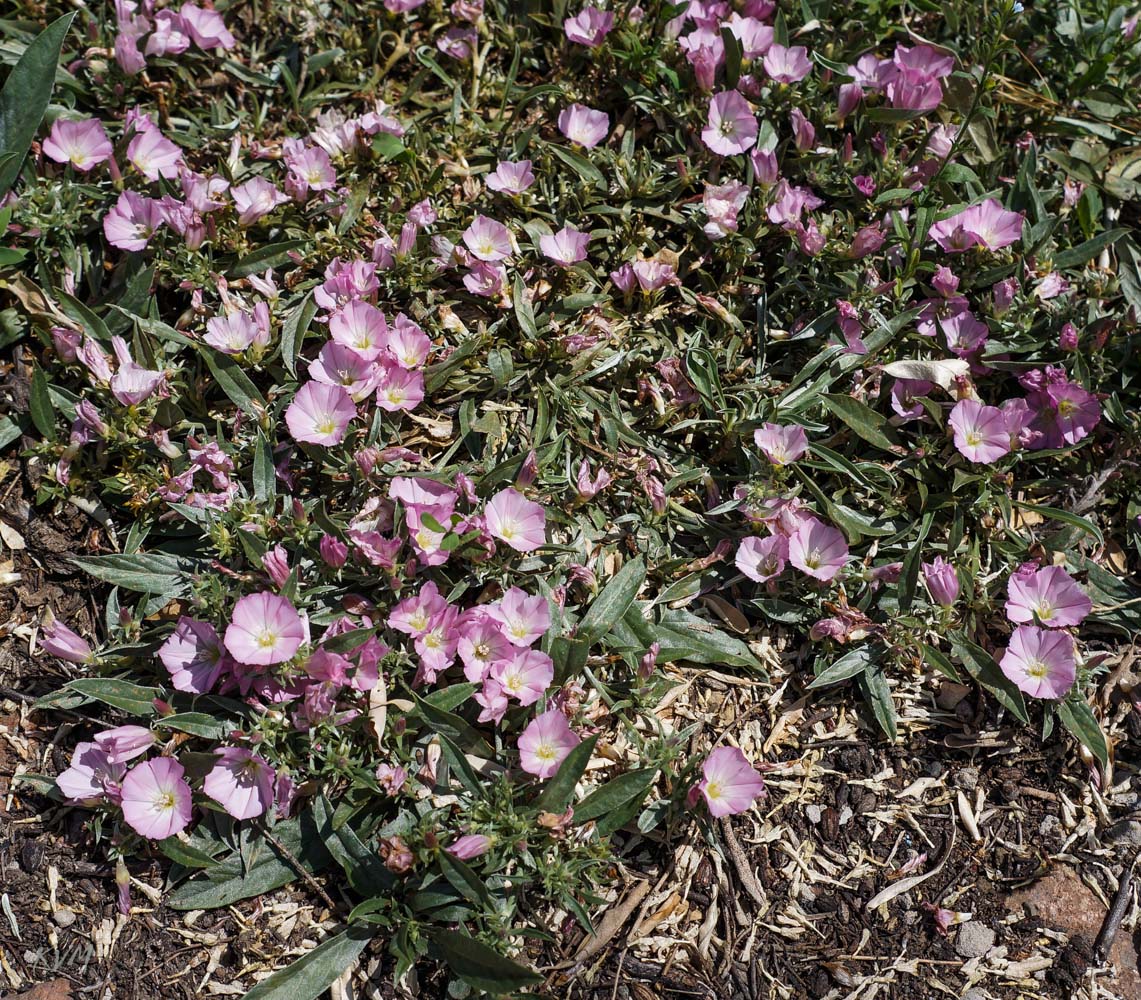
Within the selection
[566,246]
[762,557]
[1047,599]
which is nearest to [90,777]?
[762,557]

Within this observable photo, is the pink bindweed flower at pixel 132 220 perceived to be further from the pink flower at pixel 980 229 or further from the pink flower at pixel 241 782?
the pink flower at pixel 980 229

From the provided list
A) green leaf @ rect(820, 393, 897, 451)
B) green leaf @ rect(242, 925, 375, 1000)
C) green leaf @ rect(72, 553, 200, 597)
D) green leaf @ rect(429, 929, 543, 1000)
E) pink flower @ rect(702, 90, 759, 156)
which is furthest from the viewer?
pink flower @ rect(702, 90, 759, 156)

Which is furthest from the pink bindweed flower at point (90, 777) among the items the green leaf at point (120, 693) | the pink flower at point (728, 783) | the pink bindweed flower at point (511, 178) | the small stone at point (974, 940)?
the small stone at point (974, 940)

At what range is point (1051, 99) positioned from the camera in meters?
3.40

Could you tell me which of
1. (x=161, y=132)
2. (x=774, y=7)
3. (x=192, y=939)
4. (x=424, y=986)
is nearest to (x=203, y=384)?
(x=161, y=132)

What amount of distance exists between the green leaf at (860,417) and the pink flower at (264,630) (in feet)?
5.19

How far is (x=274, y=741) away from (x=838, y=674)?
56.9 inches

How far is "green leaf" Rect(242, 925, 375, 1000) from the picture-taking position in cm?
234

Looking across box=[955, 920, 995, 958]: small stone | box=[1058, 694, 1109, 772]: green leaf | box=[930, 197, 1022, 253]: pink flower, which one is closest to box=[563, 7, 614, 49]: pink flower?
box=[930, 197, 1022, 253]: pink flower

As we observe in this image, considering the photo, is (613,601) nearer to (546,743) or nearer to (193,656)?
(546,743)

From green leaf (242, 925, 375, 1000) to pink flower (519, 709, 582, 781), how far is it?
1.81 feet

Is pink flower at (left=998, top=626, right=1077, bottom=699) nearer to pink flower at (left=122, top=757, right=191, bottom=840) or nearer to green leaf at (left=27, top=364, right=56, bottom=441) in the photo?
pink flower at (left=122, top=757, right=191, bottom=840)

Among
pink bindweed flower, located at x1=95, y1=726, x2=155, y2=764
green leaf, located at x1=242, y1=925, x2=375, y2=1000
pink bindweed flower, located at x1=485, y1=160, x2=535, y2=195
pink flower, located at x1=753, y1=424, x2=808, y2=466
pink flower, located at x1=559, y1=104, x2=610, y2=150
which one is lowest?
green leaf, located at x1=242, y1=925, x2=375, y2=1000

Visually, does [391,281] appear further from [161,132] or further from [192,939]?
[192,939]
